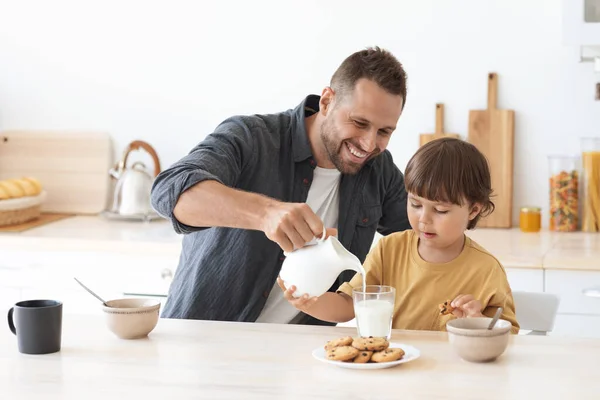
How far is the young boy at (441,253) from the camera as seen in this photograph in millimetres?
2018

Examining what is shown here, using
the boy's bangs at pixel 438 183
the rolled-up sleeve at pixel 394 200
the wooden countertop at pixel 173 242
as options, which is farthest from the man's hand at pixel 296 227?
the wooden countertop at pixel 173 242

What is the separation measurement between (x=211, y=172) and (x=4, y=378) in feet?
2.23

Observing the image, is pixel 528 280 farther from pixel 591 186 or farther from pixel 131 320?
pixel 131 320

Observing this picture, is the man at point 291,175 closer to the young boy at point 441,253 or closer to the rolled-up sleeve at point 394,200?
the rolled-up sleeve at point 394,200

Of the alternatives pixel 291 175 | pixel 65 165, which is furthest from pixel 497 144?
pixel 65 165

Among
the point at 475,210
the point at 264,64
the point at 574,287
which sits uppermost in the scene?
the point at 264,64

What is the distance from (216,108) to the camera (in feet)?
12.1

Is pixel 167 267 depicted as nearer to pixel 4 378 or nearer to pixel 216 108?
pixel 216 108

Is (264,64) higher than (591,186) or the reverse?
higher

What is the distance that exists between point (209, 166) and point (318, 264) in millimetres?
466

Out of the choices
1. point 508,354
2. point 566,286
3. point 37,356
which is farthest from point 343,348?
point 566,286

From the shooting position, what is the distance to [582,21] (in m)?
3.05

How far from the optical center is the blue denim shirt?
2.20m

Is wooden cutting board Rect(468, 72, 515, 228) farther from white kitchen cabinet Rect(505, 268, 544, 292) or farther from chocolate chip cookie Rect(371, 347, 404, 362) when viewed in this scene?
chocolate chip cookie Rect(371, 347, 404, 362)
